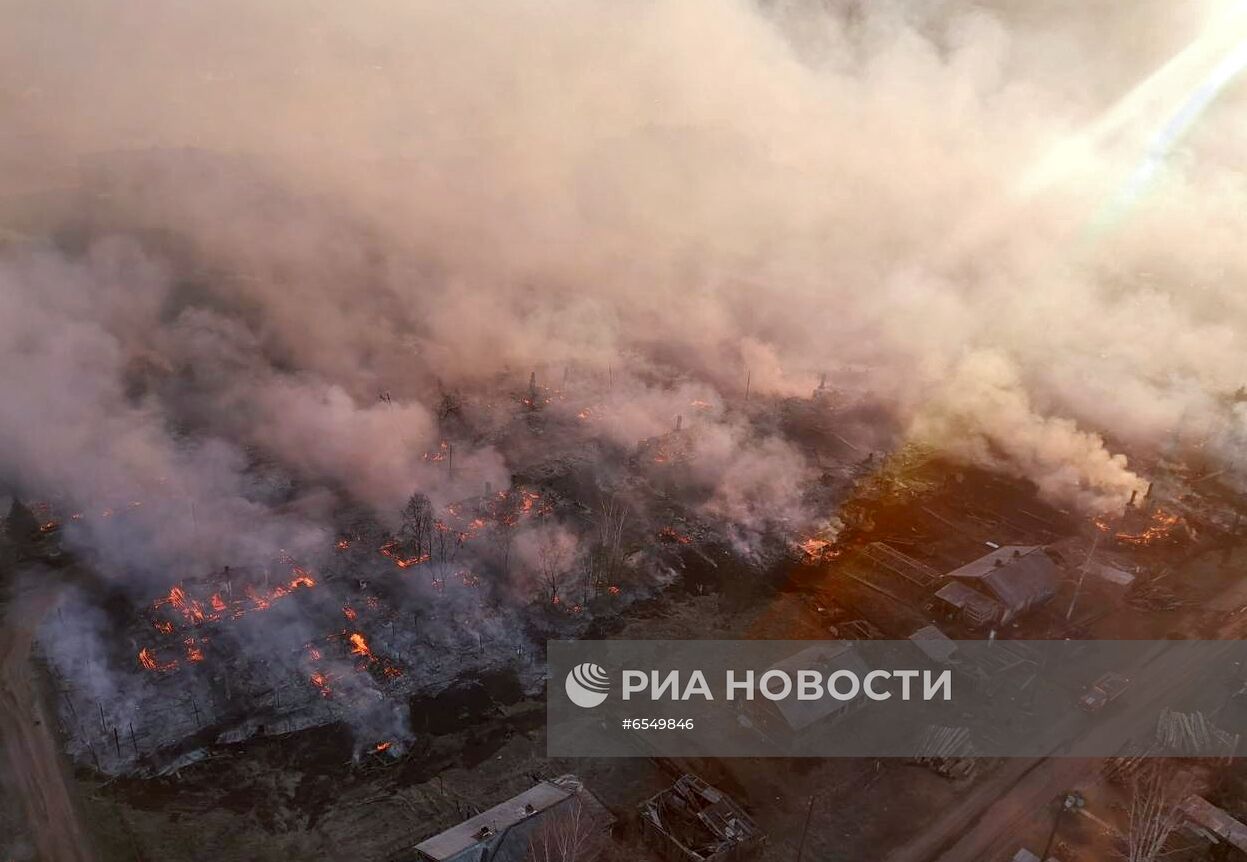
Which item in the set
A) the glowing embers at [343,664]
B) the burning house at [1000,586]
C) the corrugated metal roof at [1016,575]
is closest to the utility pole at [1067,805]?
the burning house at [1000,586]

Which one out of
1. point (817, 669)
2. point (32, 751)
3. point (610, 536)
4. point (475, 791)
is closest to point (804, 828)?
point (817, 669)

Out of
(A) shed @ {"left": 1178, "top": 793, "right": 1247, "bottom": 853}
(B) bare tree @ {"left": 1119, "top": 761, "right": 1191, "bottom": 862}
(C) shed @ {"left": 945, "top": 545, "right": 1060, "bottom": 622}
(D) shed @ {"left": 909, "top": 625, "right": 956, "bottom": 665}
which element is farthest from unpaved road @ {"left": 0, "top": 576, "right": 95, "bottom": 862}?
(C) shed @ {"left": 945, "top": 545, "right": 1060, "bottom": 622}

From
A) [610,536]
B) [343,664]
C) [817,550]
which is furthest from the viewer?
[817,550]

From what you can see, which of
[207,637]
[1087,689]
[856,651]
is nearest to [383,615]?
[207,637]

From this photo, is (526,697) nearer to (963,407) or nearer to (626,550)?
(626,550)

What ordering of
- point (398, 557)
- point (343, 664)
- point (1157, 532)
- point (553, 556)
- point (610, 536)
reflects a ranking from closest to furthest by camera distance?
point (343, 664) → point (398, 557) → point (553, 556) → point (610, 536) → point (1157, 532)

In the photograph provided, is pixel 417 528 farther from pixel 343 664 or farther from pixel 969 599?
pixel 969 599

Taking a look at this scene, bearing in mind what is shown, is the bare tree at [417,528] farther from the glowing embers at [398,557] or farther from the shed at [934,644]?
the shed at [934,644]
